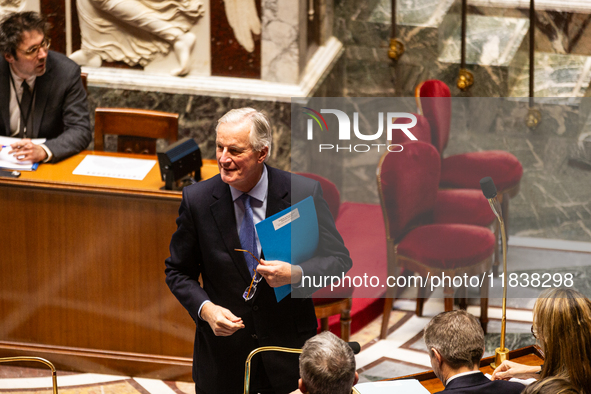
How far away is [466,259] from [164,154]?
166cm

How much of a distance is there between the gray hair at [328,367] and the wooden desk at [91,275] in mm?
1810

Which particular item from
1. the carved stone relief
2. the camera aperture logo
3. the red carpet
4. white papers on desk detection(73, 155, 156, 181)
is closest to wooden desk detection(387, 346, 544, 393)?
the camera aperture logo

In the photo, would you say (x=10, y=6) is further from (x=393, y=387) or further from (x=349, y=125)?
(x=393, y=387)

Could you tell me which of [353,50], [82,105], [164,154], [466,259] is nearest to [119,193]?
[164,154]

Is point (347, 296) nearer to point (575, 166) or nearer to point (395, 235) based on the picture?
point (395, 235)

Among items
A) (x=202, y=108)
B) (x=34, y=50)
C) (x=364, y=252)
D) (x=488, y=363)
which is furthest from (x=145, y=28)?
(x=488, y=363)

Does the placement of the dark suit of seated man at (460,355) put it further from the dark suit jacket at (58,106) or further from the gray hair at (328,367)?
the dark suit jacket at (58,106)

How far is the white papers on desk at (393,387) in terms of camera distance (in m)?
2.31

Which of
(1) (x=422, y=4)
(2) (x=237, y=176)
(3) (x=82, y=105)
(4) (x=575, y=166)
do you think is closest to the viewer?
(2) (x=237, y=176)

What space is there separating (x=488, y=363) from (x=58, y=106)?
2.62 metres

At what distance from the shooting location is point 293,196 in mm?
2455

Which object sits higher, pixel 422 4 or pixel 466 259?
pixel 422 4

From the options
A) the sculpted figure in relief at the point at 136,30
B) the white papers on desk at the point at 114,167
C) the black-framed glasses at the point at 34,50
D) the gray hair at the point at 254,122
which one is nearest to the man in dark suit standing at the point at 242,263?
the gray hair at the point at 254,122

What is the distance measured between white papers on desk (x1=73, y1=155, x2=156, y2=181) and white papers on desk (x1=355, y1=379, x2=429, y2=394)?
184 centimetres
